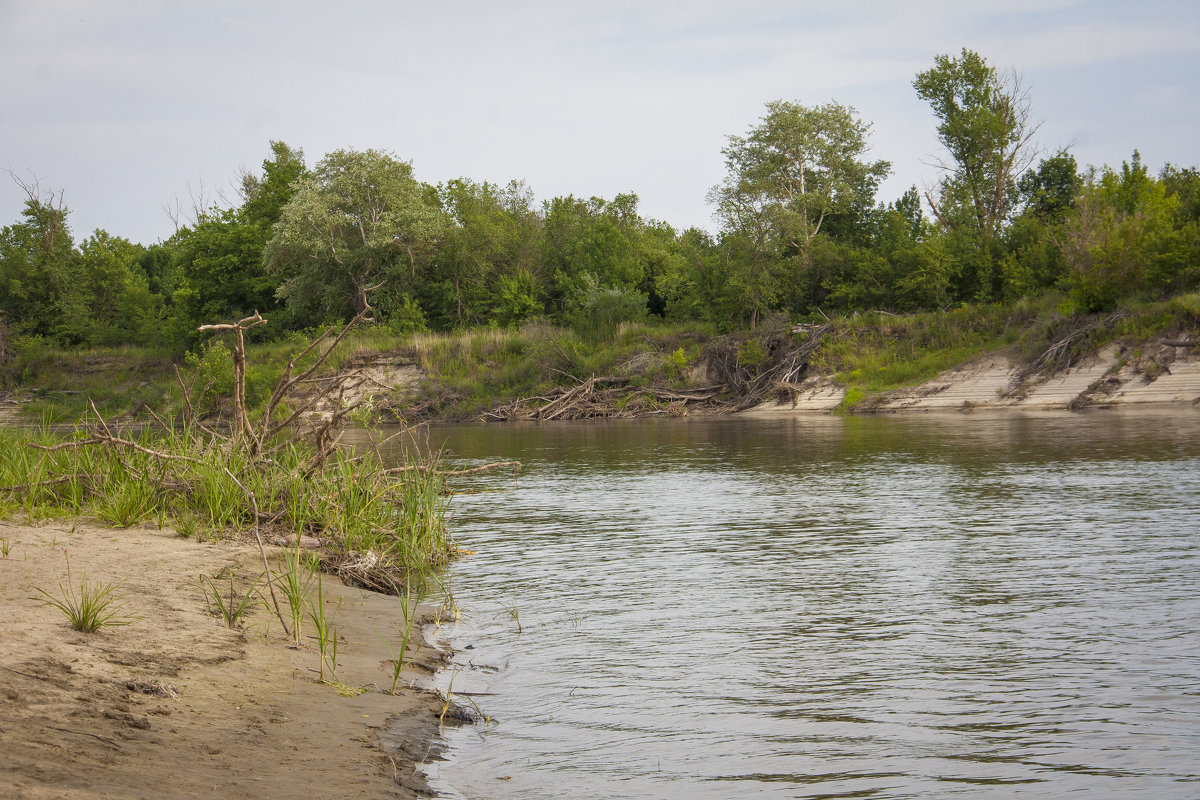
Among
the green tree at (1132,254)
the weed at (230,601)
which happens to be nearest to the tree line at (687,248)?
the green tree at (1132,254)

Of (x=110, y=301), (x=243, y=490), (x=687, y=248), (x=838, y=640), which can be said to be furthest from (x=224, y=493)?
(x=110, y=301)

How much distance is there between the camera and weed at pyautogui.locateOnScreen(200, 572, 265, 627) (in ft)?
28.6

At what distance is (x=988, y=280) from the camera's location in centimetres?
5491

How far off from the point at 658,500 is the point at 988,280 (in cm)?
4033

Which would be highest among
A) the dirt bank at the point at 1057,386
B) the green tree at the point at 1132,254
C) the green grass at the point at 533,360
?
the green tree at the point at 1132,254

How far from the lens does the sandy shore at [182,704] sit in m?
5.19

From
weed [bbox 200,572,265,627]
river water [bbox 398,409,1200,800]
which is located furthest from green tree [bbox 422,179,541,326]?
weed [bbox 200,572,265,627]

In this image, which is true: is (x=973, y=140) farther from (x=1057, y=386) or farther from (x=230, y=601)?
(x=230, y=601)

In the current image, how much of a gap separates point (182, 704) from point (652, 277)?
219 ft

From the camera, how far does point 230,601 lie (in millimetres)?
9141

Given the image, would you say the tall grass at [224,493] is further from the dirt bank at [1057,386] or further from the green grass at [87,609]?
the dirt bank at [1057,386]

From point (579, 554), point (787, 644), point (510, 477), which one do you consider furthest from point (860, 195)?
point (787, 644)

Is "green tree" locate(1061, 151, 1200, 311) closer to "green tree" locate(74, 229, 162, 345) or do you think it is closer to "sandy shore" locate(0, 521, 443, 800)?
"sandy shore" locate(0, 521, 443, 800)

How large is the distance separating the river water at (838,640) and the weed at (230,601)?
197 centimetres
